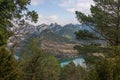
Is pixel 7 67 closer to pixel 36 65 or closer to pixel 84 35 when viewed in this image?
pixel 84 35

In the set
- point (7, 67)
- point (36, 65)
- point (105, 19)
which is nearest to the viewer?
point (7, 67)

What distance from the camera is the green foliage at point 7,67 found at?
69.8 feet

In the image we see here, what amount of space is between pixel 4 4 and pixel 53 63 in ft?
301

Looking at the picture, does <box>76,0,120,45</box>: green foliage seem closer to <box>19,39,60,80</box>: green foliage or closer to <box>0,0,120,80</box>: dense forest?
<box>0,0,120,80</box>: dense forest

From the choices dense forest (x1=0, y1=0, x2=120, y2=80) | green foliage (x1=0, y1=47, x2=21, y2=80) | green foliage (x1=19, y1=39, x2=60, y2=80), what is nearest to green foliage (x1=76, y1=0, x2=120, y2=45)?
dense forest (x1=0, y1=0, x2=120, y2=80)

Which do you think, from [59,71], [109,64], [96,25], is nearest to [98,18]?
[96,25]

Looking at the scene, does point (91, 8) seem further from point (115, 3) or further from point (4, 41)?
point (4, 41)

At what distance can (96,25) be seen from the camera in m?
41.5

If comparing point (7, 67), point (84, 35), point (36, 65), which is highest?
point (84, 35)

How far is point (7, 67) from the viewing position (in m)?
21.5

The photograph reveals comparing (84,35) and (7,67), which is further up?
(84,35)

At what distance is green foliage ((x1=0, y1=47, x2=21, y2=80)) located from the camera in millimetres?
21281

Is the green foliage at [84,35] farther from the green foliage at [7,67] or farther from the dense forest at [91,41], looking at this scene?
the green foliage at [7,67]

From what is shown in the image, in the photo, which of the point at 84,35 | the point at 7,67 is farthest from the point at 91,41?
the point at 7,67
